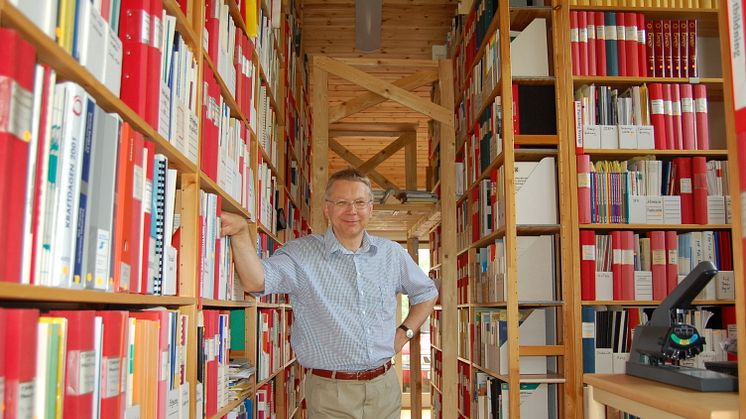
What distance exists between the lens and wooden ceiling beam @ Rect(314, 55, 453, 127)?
170 inches

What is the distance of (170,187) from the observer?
5.07 feet

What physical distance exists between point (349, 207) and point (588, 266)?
141 cm

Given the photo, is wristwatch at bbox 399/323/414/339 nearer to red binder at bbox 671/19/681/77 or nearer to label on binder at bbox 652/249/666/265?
label on binder at bbox 652/249/666/265

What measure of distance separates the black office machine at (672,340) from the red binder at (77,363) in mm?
1141

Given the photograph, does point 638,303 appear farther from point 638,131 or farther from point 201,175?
point 201,175

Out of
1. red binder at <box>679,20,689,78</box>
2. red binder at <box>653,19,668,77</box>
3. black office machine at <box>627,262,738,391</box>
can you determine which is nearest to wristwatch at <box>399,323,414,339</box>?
black office machine at <box>627,262,738,391</box>

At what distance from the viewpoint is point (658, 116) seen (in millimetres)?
3521

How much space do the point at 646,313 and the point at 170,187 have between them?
2.73 m

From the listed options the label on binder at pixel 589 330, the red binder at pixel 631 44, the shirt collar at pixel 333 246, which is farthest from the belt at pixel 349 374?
the red binder at pixel 631 44

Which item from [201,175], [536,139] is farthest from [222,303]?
[536,139]

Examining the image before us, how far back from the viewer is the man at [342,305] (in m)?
2.52

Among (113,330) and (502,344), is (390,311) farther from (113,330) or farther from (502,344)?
(113,330)

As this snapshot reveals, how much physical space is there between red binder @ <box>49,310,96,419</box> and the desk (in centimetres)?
99

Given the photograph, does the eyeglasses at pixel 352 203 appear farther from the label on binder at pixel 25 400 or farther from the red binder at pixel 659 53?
the red binder at pixel 659 53
